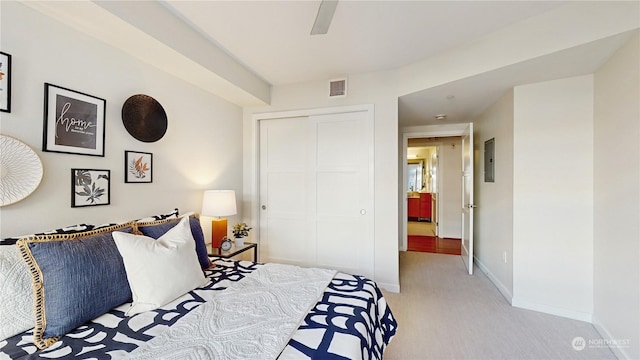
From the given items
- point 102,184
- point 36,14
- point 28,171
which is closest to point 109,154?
point 102,184

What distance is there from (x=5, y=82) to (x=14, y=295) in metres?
1.09

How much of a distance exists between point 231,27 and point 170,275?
1.89 m

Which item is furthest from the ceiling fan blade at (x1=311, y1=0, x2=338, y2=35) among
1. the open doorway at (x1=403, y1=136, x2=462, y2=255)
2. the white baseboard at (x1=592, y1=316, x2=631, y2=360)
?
the open doorway at (x1=403, y1=136, x2=462, y2=255)

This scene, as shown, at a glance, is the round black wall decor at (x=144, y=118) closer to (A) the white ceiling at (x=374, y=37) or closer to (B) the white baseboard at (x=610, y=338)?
(A) the white ceiling at (x=374, y=37)

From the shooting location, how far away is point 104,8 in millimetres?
1470

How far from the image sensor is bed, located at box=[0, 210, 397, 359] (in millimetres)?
1004

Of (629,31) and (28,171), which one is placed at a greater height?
(629,31)

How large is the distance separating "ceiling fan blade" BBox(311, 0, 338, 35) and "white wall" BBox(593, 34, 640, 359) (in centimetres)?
196

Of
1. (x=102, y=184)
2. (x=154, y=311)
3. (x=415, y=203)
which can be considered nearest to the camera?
(x=154, y=311)

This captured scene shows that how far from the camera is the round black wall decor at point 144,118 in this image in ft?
6.53

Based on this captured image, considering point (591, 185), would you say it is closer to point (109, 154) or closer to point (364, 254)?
point (364, 254)

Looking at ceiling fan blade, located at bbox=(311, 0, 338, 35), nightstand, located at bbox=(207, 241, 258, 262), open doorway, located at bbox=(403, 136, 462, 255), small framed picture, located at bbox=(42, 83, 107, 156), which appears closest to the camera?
ceiling fan blade, located at bbox=(311, 0, 338, 35)

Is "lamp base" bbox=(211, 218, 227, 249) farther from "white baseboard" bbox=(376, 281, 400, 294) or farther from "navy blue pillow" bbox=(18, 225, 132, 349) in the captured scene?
"white baseboard" bbox=(376, 281, 400, 294)

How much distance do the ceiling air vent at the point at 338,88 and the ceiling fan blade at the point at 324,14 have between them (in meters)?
1.53
